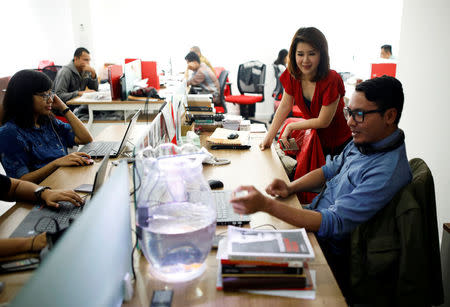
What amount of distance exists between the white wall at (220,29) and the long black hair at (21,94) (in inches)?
179

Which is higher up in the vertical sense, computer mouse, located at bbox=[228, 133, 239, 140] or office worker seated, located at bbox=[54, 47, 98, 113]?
office worker seated, located at bbox=[54, 47, 98, 113]

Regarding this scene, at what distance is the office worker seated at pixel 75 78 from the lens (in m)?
4.23

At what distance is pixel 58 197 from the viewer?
60.9 inches

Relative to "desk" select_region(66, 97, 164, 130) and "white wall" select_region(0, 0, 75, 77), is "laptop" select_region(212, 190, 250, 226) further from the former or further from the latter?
"white wall" select_region(0, 0, 75, 77)

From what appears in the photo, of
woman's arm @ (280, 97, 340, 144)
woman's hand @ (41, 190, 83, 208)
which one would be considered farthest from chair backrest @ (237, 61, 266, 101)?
woman's hand @ (41, 190, 83, 208)

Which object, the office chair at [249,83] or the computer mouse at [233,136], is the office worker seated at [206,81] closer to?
the office chair at [249,83]

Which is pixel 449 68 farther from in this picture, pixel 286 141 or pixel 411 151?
pixel 286 141

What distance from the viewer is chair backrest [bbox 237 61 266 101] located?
5984 millimetres

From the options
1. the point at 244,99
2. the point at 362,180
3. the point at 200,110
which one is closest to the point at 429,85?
the point at 362,180

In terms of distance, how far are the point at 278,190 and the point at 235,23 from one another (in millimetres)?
5463

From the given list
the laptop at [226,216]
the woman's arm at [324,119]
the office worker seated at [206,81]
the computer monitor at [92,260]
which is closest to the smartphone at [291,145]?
the woman's arm at [324,119]

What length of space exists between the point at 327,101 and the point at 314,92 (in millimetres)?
128

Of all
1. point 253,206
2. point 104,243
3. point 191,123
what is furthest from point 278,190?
point 191,123

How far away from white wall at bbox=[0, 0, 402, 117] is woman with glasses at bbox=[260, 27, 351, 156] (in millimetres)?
4180
